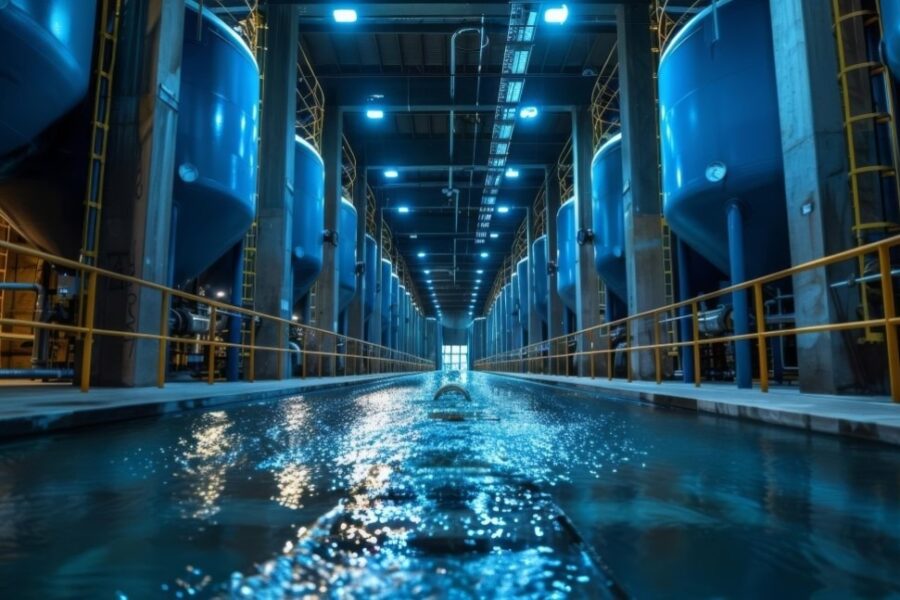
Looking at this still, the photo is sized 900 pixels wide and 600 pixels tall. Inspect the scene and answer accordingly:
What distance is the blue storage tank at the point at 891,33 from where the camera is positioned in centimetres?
466

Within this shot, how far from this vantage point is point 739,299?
21.5 ft

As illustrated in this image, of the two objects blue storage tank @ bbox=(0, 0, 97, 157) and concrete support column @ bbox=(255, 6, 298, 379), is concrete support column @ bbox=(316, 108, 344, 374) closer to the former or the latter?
concrete support column @ bbox=(255, 6, 298, 379)

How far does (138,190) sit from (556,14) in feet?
28.7

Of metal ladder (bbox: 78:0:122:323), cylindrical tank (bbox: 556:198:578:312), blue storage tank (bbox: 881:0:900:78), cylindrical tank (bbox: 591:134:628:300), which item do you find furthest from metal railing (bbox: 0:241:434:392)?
blue storage tank (bbox: 881:0:900:78)

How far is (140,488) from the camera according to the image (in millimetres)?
1882

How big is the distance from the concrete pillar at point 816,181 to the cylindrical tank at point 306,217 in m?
9.07

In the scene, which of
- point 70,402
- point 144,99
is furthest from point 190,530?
point 144,99

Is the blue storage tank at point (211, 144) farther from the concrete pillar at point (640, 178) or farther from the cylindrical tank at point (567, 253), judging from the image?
the cylindrical tank at point (567, 253)

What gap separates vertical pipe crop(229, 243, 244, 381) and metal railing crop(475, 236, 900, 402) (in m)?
5.93

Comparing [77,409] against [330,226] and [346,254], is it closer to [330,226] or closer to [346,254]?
[330,226]

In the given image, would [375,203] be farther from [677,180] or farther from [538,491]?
[538,491]

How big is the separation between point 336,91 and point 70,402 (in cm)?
1252

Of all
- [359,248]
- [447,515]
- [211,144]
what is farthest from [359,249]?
[447,515]

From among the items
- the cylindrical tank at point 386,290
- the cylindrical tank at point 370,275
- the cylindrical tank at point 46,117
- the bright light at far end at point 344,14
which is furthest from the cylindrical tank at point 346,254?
the cylindrical tank at point 46,117
